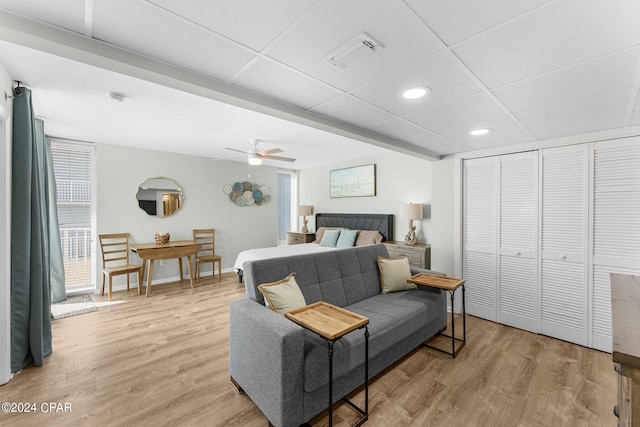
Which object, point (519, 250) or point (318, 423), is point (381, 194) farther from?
point (318, 423)

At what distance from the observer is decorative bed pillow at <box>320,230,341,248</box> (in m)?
5.23

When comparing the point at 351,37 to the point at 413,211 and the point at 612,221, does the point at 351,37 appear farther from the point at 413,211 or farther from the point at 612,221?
the point at 413,211

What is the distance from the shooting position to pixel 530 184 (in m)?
3.16

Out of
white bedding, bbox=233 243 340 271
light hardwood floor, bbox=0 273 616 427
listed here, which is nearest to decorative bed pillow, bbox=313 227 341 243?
white bedding, bbox=233 243 340 271

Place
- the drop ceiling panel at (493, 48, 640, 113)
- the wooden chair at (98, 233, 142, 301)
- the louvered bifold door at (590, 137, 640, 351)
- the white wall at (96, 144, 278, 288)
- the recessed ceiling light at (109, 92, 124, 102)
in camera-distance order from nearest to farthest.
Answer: the drop ceiling panel at (493, 48, 640, 113) < the recessed ceiling light at (109, 92, 124, 102) < the louvered bifold door at (590, 137, 640, 351) < the wooden chair at (98, 233, 142, 301) < the white wall at (96, 144, 278, 288)

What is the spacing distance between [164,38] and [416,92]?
5.09ft

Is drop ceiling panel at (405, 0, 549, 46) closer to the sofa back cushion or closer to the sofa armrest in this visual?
the sofa armrest

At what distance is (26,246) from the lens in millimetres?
2229

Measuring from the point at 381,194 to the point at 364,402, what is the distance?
382cm

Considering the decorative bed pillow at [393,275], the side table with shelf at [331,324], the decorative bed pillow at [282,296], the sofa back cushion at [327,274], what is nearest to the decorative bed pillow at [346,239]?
the sofa back cushion at [327,274]

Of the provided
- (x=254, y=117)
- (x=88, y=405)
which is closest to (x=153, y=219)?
(x=254, y=117)

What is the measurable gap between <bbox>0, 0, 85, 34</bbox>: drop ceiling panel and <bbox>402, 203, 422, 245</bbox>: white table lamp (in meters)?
4.12

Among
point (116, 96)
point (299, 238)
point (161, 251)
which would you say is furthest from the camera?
point (299, 238)

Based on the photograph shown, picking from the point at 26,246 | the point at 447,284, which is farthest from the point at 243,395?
the point at 26,246
